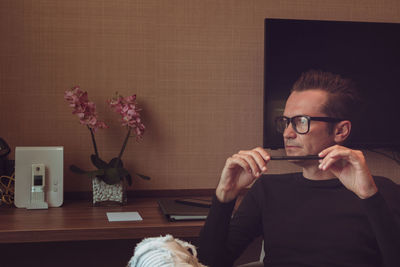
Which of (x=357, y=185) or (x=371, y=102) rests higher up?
(x=371, y=102)

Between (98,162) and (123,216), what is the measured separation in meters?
0.36

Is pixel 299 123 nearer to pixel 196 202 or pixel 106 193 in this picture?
pixel 196 202

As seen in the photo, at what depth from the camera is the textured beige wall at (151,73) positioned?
2295 mm

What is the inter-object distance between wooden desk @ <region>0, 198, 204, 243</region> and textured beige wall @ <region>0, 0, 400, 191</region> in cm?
36

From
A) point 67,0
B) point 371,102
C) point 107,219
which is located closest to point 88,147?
point 107,219

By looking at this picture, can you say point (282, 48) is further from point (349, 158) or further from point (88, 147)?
point (349, 158)

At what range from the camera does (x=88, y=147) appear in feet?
7.72

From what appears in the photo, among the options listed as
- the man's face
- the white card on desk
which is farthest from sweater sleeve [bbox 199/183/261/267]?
the white card on desk

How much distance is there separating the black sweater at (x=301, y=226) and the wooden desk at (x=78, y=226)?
0.35 metres

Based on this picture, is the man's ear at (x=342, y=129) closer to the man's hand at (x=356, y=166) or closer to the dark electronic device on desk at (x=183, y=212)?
the man's hand at (x=356, y=166)

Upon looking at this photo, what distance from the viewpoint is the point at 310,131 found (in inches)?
61.4

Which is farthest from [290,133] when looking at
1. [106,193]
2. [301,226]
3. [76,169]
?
[76,169]

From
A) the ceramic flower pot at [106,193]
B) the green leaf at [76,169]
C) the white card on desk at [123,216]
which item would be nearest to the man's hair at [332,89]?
the white card on desk at [123,216]

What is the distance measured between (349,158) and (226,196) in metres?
0.38
